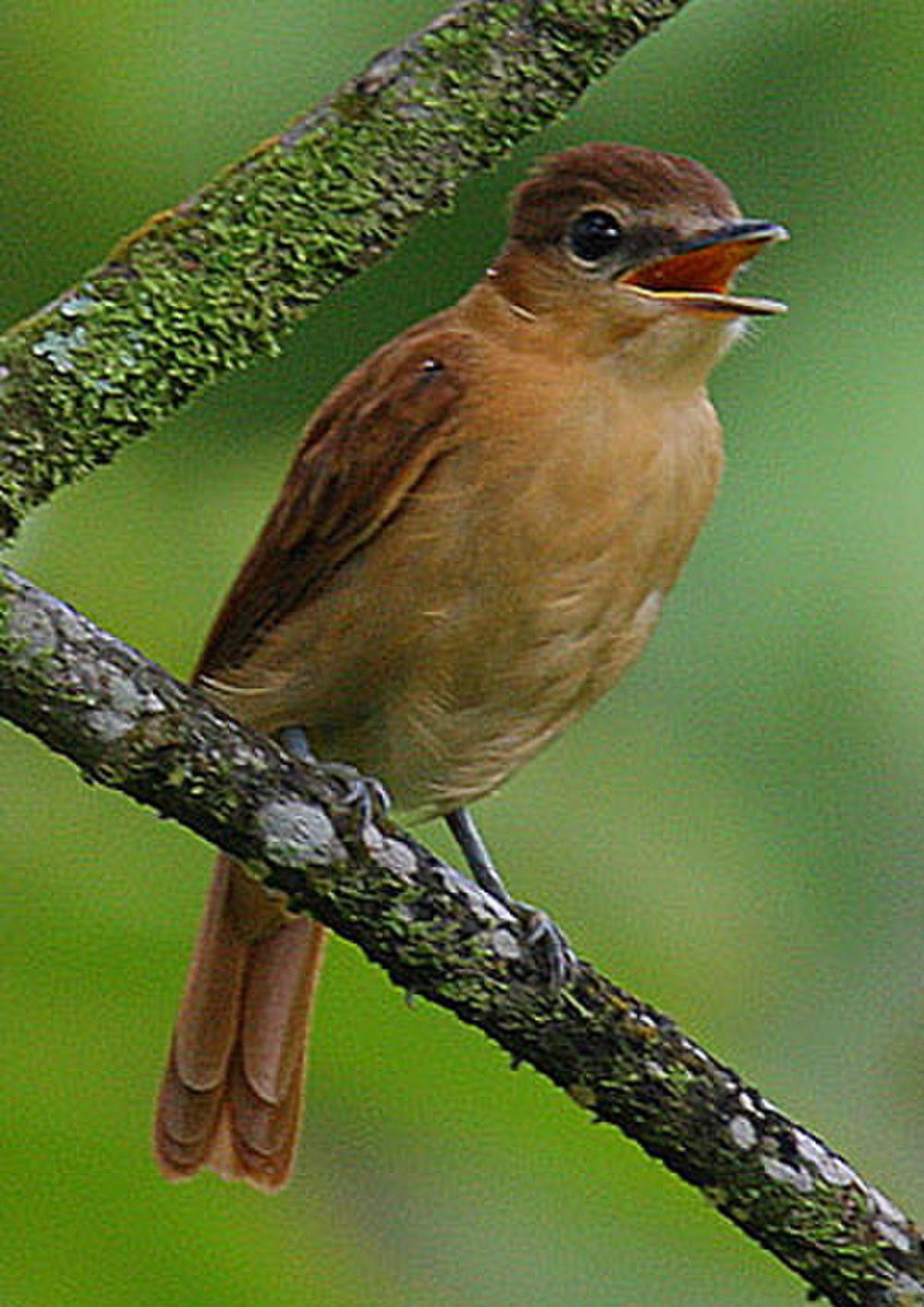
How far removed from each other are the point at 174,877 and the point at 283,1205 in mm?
462

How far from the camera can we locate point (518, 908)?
2.33 meters

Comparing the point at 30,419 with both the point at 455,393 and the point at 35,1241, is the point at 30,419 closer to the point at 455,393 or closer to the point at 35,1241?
A: the point at 35,1241

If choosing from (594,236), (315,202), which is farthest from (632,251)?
(315,202)

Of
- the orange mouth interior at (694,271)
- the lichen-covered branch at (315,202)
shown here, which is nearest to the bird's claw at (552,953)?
the lichen-covered branch at (315,202)

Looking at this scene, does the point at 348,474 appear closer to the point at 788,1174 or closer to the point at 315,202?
the point at 315,202

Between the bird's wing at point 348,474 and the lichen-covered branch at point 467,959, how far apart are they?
521mm

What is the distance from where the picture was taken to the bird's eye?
2650 mm

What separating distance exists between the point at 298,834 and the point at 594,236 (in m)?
0.98

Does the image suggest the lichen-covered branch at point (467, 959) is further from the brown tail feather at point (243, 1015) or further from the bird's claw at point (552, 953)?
the brown tail feather at point (243, 1015)

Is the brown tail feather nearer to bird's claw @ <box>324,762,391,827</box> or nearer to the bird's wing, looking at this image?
the bird's wing

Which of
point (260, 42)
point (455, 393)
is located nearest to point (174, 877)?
point (455, 393)

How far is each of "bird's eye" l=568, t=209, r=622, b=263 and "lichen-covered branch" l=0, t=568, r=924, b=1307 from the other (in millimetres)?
804

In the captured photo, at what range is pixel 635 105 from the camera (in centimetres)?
315

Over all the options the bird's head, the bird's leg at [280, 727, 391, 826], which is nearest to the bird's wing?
the bird's head
